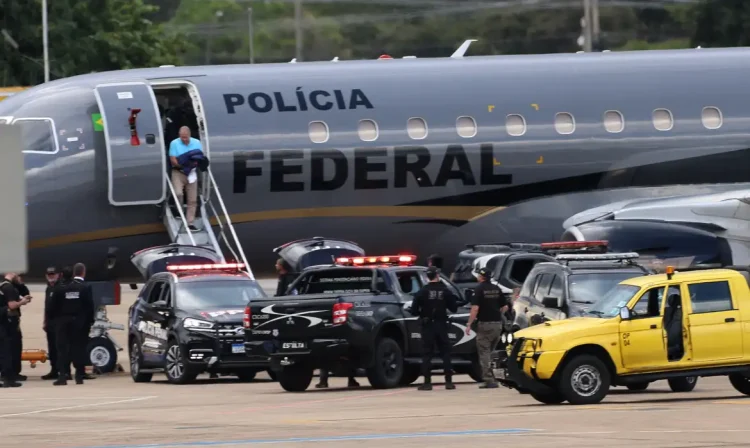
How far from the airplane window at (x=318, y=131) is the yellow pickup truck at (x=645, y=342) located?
9.09 metres

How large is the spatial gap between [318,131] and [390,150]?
127 centimetres

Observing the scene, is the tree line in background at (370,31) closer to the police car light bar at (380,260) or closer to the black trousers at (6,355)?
the black trousers at (6,355)

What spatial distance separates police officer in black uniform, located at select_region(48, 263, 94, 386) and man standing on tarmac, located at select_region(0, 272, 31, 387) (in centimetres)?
64

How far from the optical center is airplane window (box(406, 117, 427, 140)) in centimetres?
2941

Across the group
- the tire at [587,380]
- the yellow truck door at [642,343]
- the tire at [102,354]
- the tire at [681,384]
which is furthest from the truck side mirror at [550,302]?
the tire at [102,354]

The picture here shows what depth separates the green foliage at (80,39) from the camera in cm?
6881

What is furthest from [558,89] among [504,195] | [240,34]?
[240,34]

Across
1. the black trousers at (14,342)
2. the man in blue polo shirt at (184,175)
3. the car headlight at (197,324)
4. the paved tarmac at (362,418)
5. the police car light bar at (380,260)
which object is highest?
the man in blue polo shirt at (184,175)

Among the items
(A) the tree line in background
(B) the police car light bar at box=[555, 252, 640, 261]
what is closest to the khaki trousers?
(B) the police car light bar at box=[555, 252, 640, 261]

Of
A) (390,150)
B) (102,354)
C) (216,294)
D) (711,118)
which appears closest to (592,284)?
(390,150)

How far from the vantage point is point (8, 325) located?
89.9 ft

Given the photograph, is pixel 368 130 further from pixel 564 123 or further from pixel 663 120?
pixel 663 120

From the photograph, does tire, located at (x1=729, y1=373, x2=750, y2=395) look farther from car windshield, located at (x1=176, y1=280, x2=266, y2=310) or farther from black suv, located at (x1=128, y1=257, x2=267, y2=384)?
car windshield, located at (x1=176, y1=280, x2=266, y2=310)

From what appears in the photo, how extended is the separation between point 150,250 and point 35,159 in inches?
94.2
